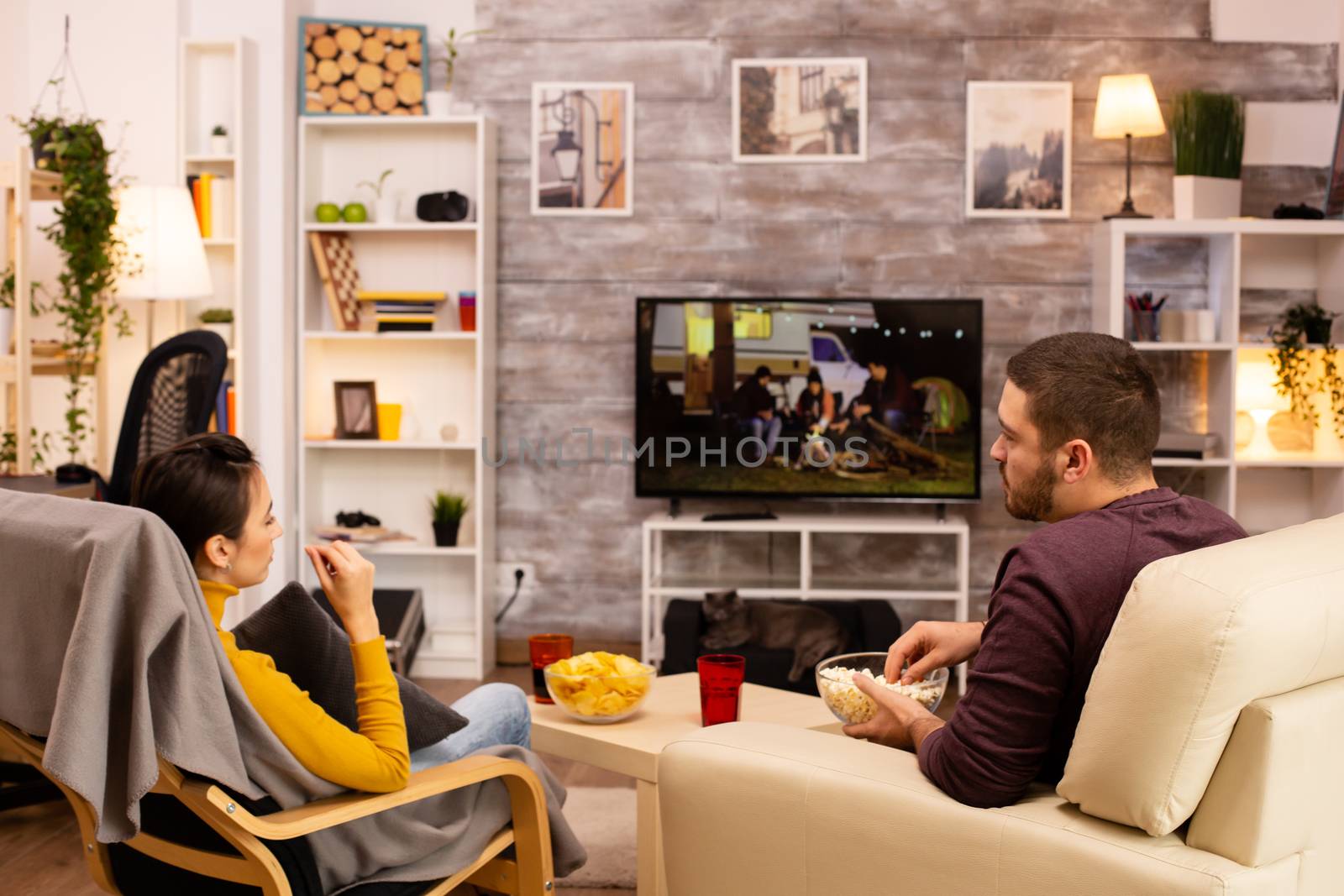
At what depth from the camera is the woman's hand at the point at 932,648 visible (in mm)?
2080

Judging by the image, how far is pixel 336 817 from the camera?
1.70m

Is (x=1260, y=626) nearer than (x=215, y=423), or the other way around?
(x=1260, y=626)

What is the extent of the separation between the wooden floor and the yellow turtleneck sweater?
1.03 meters

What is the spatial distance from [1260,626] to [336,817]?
1172mm

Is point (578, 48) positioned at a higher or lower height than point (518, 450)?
higher

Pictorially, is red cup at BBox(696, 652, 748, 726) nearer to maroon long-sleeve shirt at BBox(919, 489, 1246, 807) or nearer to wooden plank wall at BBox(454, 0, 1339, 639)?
maroon long-sleeve shirt at BBox(919, 489, 1246, 807)

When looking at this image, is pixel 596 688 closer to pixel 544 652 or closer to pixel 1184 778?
pixel 544 652

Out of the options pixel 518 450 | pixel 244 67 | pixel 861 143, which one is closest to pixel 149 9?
pixel 244 67

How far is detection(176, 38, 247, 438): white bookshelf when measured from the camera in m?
4.57

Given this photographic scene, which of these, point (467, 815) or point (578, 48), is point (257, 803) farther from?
point (578, 48)

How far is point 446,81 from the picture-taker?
4.85 m

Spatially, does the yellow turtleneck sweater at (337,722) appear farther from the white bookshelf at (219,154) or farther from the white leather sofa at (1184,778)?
the white bookshelf at (219,154)

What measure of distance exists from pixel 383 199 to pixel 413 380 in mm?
705

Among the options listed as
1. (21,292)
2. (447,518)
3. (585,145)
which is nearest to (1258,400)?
(585,145)
